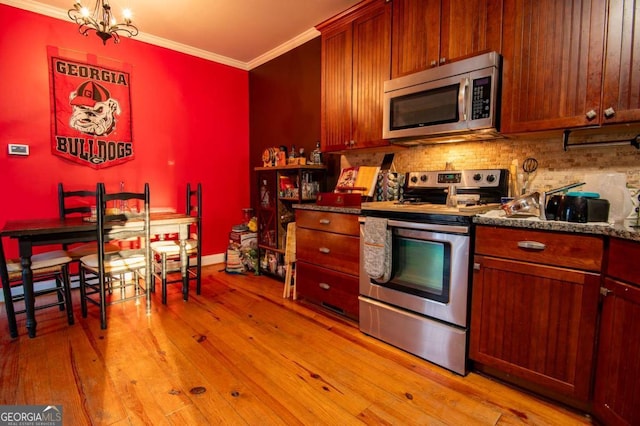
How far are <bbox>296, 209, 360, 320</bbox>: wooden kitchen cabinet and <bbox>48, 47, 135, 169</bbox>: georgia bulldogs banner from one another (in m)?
2.20

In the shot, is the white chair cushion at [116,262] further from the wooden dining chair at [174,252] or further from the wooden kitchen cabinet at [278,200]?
the wooden kitchen cabinet at [278,200]

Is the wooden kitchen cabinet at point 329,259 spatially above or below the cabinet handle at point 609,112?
below

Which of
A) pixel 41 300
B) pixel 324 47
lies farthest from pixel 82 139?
pixel 324 47

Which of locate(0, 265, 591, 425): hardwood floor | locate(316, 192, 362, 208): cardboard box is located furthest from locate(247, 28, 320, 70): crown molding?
locate(0, 265, 591, 425): hardwood floor

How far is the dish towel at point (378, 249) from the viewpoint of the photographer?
84.0 inches

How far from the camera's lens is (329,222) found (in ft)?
8.57

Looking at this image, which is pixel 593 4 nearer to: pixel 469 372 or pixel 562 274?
pixel 562 274

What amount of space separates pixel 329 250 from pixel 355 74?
4.89 ft

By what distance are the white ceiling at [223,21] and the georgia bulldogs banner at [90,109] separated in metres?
0.41

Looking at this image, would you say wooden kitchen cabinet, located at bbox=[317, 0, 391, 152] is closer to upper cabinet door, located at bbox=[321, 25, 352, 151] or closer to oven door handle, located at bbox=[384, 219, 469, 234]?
upper cabinet door, located at bbox=[321, 25, 352, 151]

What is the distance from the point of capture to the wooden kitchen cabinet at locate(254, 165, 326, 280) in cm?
334

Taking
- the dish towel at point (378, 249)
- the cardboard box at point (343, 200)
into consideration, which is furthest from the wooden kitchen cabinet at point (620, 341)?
the cardboard box at point (343, 200)

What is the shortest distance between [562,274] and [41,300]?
13.2 ft

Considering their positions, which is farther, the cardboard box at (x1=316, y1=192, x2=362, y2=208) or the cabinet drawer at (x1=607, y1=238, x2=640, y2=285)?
the cardboard box at (x1=316, y1=192, x2=362, y2=208)
